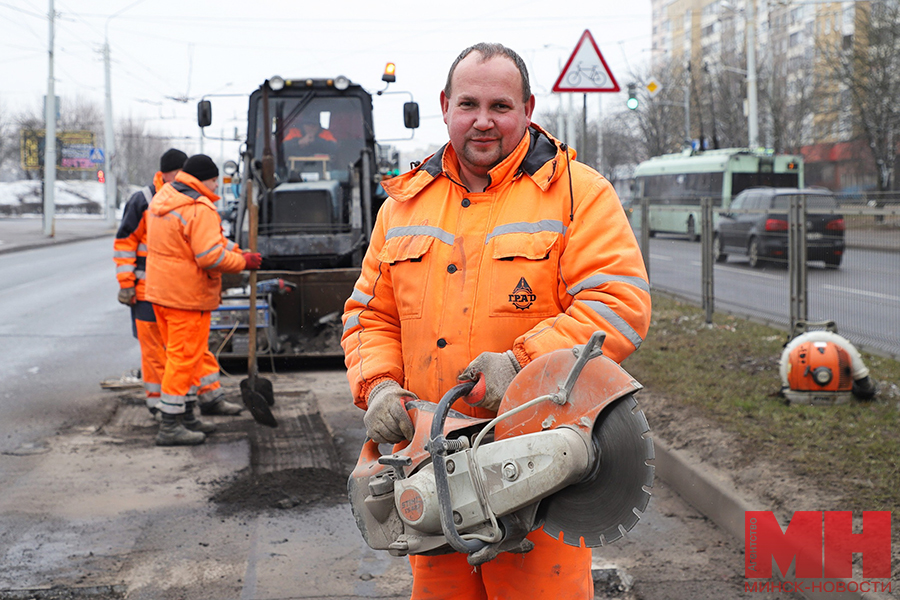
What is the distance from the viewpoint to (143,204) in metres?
7.55

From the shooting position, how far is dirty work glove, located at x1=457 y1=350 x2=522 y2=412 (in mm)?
2314

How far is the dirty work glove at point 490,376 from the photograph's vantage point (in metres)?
2.31

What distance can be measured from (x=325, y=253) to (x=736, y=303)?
4781 mm

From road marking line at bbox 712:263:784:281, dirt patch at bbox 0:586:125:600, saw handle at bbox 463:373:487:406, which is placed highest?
road marking line at bbox 712:263:784:281

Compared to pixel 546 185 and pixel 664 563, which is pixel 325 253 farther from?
pixel 546 185

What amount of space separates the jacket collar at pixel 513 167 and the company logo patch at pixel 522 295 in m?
0.28

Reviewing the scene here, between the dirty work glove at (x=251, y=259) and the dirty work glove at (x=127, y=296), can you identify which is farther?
the dirty work glove at (x=127, y=296)

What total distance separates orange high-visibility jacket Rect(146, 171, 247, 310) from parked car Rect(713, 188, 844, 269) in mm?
4997

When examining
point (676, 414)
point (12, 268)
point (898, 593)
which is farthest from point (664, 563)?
point (12, 268)

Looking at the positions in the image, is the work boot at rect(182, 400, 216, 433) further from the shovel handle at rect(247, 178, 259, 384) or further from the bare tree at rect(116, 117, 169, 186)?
the bare tree at rect(116, 117, 169, 186)

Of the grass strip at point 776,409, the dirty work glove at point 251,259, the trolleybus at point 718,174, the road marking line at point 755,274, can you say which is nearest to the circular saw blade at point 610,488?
the grass strip at point 776,409

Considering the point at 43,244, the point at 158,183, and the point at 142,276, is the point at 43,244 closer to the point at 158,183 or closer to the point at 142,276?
the point at 158,183

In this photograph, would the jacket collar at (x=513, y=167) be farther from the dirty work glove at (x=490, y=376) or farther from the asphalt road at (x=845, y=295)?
the asphalt road at (x=845, y=295)

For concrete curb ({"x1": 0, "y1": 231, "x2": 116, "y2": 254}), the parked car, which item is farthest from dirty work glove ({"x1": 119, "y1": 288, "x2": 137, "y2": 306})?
concrete curb ({"x1": 0, "y1": 231, "x2": 116, "y2": 254})
